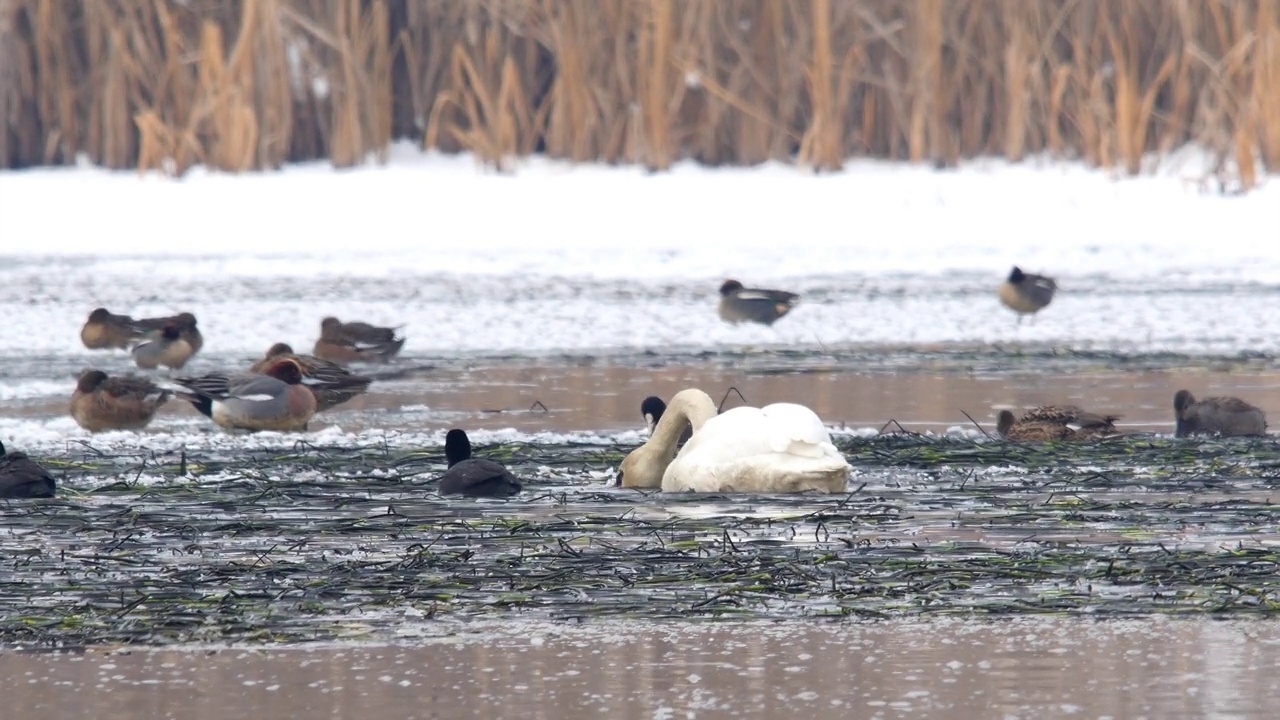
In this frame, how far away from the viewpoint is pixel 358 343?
13125 mm

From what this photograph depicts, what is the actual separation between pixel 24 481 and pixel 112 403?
230 centimetres

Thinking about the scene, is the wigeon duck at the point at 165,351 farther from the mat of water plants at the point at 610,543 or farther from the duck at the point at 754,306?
the mat of water plants at the point at 610,543

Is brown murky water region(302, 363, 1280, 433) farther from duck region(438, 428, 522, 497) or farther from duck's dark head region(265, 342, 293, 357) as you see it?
duck region(438, 428, 522, 497)

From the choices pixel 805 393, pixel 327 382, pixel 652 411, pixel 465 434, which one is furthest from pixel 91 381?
pixel 805 393

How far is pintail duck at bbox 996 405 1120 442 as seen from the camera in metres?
9.29

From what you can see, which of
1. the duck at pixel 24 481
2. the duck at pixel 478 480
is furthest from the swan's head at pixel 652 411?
the duck at pixel 24 481

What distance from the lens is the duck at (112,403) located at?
10195 millimetres

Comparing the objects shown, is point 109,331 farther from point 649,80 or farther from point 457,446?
point 649,80

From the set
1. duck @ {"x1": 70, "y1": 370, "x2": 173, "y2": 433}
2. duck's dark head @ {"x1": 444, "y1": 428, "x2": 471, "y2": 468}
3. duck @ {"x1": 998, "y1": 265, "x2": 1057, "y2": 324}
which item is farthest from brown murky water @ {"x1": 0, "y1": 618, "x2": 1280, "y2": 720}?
duck @ {"x1": 998, "y1": 265, "x2": 1057, "y2": 324}

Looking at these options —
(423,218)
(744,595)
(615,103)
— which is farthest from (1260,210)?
(744,595)

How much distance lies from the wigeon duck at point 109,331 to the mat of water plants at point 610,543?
4390mm

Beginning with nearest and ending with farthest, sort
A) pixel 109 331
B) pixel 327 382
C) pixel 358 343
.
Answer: pixel 327 382 → pixel 358 343 → pixel 109 331

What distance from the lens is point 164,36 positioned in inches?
811

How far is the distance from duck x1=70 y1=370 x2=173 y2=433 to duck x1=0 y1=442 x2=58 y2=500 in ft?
6.55
